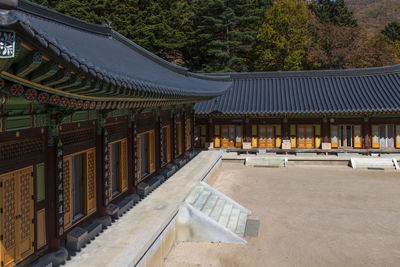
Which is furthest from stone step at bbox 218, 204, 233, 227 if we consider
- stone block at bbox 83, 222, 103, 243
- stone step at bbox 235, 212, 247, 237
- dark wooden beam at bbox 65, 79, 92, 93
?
dark wooden beam at bbox 65, 79, 92, 93

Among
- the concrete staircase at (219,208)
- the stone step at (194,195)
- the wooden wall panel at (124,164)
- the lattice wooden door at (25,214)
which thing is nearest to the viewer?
the lattice wooden door at (25,214)

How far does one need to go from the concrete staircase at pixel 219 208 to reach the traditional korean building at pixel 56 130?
2.22m

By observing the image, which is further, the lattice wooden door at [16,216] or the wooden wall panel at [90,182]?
the wooden wall panel at [90,182]

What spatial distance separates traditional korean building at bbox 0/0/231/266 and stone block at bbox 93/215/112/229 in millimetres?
221

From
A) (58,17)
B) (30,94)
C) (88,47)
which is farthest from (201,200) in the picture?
(30,94)

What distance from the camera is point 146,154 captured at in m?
14.1

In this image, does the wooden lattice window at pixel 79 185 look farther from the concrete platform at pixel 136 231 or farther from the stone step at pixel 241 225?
the stone step at pixel 241 225

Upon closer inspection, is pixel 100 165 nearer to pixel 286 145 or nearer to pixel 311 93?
pixel 286 145

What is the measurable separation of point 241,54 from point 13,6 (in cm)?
4436

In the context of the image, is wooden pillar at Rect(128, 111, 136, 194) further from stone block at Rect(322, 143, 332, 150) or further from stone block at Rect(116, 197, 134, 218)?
stone block at Rect(322, 143, 332, 150)

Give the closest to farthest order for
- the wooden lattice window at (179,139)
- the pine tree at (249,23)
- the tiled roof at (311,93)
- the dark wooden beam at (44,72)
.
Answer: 1. the dark wooden beam at (44,72)
2. the wooden lattice window at (179,139)
3. the tiled roof at (311,93)
4. the pine tree at (249,23)

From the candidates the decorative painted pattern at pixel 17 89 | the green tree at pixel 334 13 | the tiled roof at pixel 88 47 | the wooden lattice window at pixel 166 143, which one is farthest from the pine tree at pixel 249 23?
the decorative painted pattern at pixel 17 89

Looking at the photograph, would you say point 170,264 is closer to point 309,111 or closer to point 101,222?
point 101,222

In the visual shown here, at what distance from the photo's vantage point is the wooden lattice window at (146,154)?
44.5ft
